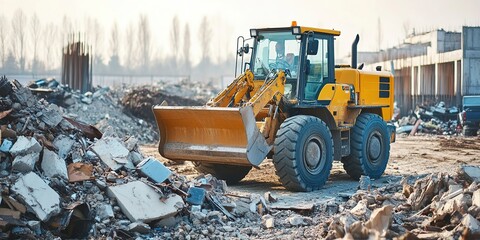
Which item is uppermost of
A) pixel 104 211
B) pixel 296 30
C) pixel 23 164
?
pixel 296 30

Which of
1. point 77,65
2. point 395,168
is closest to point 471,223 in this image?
point 395,168

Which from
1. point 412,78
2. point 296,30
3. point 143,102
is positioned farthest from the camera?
point 412,78

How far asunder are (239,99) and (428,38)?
33164 mm

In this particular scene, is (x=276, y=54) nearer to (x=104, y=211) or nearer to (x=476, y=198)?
(x=104, y=211)

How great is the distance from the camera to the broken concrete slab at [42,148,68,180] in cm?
910

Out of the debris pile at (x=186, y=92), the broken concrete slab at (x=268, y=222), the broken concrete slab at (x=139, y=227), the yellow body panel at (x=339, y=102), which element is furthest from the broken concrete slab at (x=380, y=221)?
the debris pile at (x=186, y=92)

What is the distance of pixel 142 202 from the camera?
904 centimetres

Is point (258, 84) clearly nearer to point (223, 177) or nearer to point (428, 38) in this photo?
point (223, 177)

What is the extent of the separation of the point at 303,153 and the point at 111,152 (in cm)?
332

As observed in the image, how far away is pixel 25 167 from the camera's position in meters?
8.88

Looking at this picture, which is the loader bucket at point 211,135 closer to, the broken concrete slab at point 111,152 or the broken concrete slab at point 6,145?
the broken concrete slab at point 111,152

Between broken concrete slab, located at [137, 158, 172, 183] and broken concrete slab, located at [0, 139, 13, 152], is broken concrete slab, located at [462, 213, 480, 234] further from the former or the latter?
broken concrete slab, located at [0, 139, 13, 152]

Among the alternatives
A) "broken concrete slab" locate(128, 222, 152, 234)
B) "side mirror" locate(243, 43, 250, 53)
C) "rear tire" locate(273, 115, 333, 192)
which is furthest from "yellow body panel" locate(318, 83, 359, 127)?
"broken concrete slab" locate(128, 222, 152, 234)

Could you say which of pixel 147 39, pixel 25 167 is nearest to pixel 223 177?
pixel 25 167
